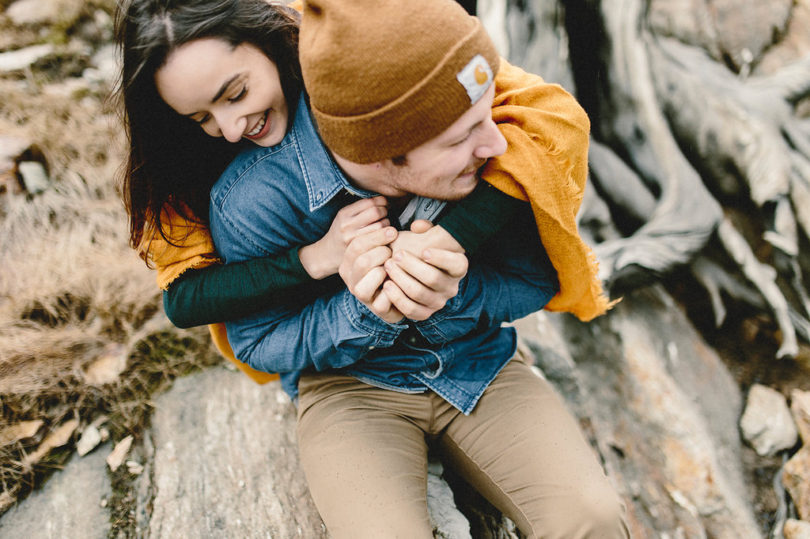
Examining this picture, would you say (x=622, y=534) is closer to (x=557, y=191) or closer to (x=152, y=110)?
(x=557, y=191)

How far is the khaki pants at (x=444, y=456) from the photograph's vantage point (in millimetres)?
1498

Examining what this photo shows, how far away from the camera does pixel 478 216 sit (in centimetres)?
144

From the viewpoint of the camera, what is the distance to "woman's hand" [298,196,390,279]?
4.71 feet

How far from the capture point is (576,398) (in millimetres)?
2656

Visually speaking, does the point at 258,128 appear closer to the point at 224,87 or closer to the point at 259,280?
the point at 224,87

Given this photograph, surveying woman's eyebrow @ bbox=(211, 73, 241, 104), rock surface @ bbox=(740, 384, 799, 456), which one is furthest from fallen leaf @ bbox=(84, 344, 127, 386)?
rock surface @ bbox=(740, 384, 799, 456)

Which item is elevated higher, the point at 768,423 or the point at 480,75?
the point at 480,75

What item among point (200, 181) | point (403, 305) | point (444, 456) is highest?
point (200, 181)

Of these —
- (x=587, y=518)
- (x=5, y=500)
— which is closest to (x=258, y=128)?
(x=587, y=518)

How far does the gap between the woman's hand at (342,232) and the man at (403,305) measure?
54 mm

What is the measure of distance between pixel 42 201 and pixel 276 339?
281 centimetres

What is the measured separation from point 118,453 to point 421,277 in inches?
67.9

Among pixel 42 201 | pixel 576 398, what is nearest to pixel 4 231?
pixel 42 201

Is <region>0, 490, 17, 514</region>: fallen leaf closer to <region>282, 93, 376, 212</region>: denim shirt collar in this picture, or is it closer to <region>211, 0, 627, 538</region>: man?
<region>211, 0, 627, 538</region>: man
